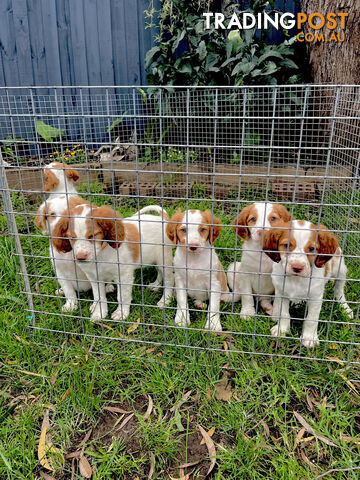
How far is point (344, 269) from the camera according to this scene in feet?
9.37

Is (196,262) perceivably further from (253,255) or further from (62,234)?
(62,234)

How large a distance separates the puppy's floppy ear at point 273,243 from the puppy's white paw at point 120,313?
3.85 feet

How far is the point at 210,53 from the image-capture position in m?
5.70

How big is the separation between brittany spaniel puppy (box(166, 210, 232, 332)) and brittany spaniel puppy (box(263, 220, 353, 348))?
375 millimetres

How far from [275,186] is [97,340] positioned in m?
3.15

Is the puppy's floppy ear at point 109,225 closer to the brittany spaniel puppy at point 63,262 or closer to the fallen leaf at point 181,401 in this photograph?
the brittany spaniel puppy at point 63,262

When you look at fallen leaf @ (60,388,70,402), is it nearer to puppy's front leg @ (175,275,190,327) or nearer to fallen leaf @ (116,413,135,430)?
fallen leaf @ (116,413,135,430)

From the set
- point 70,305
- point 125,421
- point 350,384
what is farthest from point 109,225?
point 350,384

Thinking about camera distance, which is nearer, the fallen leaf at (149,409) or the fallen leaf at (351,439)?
the fallen leaf at (351,439)

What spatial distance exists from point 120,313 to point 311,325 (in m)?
1.34

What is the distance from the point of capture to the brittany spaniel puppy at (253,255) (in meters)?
2.72

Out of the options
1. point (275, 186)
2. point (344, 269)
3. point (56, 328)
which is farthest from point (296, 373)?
point (275, 186)

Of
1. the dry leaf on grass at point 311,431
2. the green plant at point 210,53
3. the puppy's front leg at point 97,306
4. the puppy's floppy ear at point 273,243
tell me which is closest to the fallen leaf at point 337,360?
the dry leaf on grass at point 311,431

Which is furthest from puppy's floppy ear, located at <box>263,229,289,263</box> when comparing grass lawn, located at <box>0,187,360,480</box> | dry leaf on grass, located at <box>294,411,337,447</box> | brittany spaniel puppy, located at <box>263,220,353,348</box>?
dry leaf on grass, located at <box>294,411,337,447</box>
